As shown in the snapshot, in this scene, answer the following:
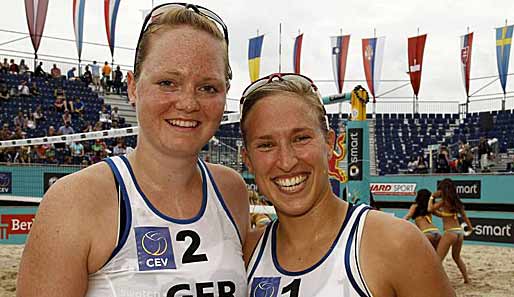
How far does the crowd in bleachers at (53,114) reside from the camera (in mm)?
14312

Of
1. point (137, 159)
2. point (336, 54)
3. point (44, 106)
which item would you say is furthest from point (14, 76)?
point (137, 159)

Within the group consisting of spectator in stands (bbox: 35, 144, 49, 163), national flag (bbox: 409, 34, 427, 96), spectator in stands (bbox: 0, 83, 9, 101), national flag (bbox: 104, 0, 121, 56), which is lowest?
spectator in stands (bbox: 35, 144, 49, 163)

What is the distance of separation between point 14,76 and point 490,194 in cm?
1396

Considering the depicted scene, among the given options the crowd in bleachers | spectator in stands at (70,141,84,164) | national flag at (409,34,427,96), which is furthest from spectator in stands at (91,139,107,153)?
national flag at (409,34,427,96)

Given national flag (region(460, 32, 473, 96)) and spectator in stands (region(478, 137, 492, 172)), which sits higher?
national flag (region(460, 32, 473, 96))

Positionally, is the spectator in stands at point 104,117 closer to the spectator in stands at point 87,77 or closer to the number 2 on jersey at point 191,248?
the spectator in stands at point 87,77

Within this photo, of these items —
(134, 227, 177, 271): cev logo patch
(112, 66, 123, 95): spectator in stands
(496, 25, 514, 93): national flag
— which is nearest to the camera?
(134, 227, 177, 271): cev logo patch

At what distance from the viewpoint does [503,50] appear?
63.9 feet

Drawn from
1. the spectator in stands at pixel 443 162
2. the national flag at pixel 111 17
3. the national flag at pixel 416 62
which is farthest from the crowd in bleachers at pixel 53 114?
the national flag at pixel 416 62

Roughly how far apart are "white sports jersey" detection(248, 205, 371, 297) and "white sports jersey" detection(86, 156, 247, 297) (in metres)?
0.07

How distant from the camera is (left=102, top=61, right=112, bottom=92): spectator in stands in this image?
20.7m

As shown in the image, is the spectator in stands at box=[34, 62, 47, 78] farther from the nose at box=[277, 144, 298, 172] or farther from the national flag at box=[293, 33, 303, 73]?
the nose at box=[277, 144, 298, 172]

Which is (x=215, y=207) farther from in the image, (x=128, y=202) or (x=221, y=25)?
(x=221, y=25)

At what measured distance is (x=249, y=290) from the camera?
1.99 meters
